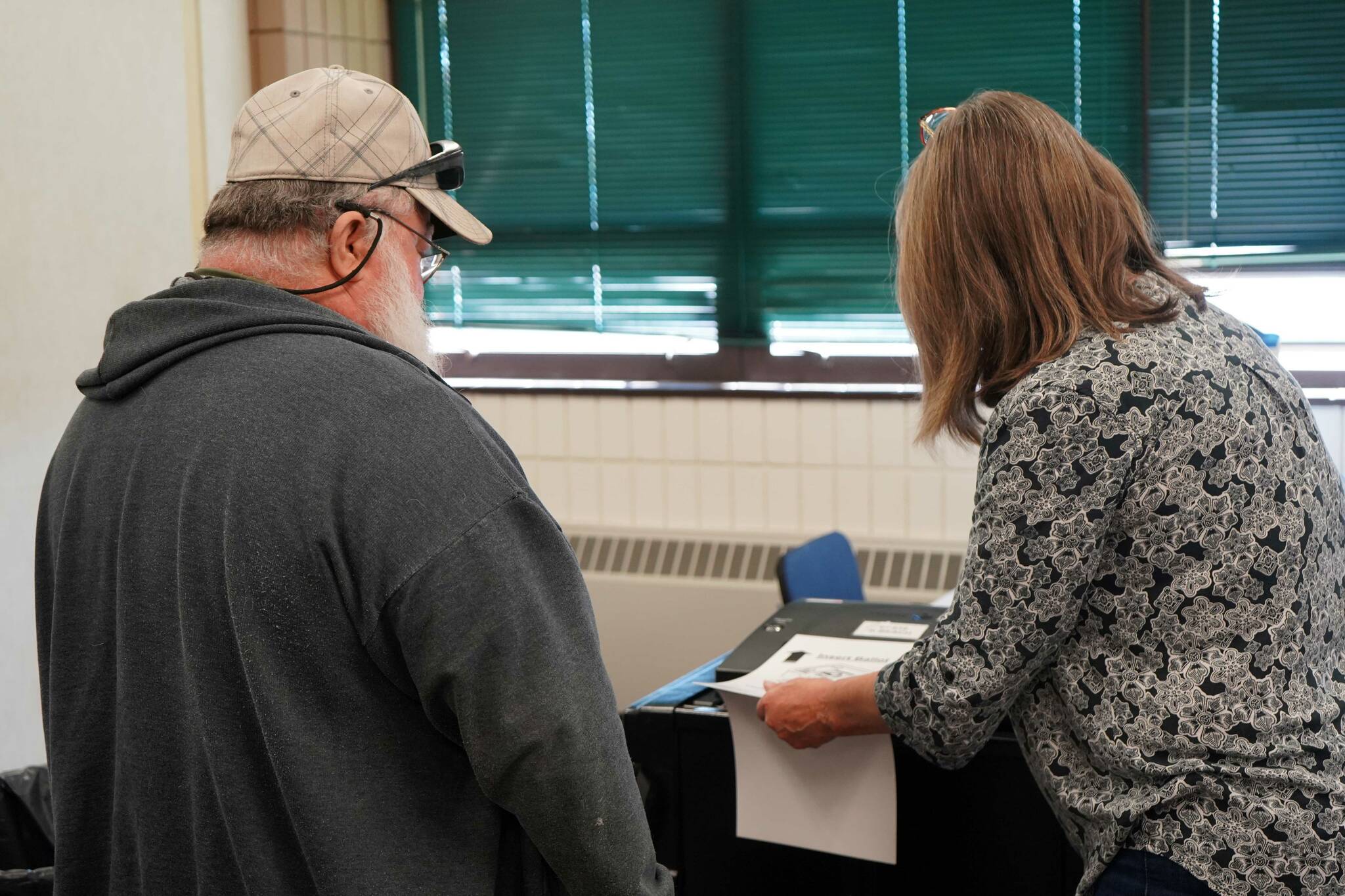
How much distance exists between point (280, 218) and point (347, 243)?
2.2 inches

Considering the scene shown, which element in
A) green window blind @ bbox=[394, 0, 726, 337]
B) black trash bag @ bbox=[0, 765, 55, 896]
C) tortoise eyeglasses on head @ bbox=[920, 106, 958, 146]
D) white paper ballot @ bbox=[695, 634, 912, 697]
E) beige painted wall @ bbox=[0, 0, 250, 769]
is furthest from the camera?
green window blind @ bbox=[394, 0, 726, 337]

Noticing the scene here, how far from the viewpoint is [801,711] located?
1.38 metres

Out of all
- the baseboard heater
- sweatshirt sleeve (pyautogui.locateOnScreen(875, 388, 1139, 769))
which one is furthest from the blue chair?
sweatshirt sleeve (pyautogui.locateOnScreen(875, 388, 1139, 769))

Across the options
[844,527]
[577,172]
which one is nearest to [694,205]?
[577,172]

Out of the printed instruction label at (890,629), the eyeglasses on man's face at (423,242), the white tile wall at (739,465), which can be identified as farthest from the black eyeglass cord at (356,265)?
the white tile wall at (739,465)

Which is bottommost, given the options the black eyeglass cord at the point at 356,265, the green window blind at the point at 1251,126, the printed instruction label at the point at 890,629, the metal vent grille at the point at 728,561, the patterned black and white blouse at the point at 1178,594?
the metal vent grille at the point at 728,561

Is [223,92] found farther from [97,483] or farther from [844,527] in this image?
[97,483]

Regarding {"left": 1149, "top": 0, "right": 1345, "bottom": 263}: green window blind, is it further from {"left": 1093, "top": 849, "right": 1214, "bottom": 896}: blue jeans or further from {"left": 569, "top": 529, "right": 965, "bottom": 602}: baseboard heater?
{"left": 1093, "top": 849, "right": 1214, "bottom": 896}: blue jeans

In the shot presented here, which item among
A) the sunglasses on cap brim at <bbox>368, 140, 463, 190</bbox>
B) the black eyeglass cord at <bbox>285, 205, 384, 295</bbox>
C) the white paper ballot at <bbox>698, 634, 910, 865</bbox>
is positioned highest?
the sunglasses on cap brim at <bbox>368, 140, 463, 190</bbox>

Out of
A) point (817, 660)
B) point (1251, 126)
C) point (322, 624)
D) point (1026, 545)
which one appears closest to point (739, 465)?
point (1251, 126)

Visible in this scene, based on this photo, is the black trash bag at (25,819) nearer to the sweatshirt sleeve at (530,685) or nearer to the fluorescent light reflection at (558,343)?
the sweatshirt sleeve at (530,685)

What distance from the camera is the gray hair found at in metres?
0.99

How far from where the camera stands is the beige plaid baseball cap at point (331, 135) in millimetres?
999

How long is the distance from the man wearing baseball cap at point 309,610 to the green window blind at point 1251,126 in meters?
2.48
